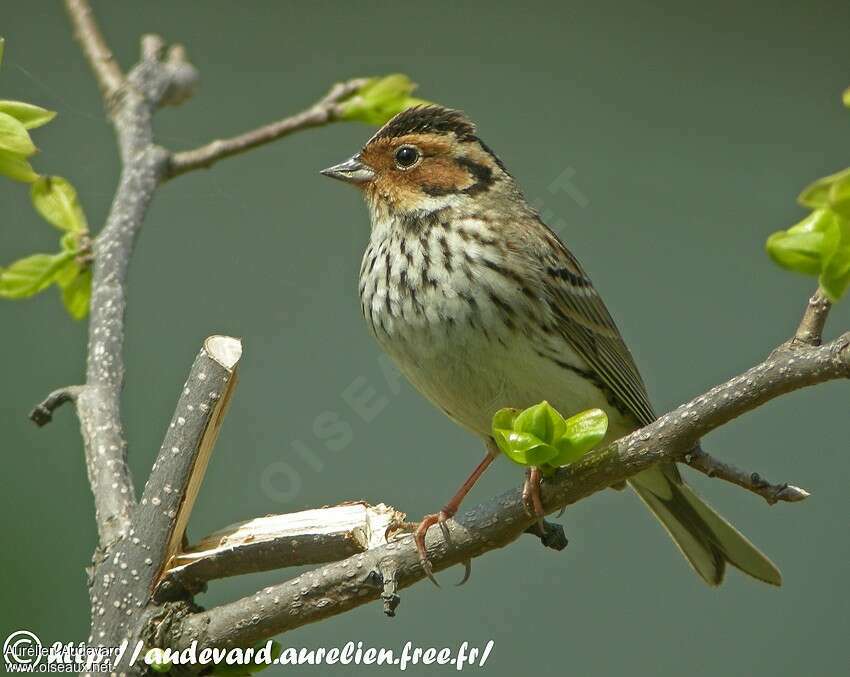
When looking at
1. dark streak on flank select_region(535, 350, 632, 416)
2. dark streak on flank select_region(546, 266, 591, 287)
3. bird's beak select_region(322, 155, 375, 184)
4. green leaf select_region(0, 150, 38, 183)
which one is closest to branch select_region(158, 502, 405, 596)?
green leaf select_region(0, 150, 38, 183)

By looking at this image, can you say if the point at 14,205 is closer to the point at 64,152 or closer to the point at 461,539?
the point at 64,152

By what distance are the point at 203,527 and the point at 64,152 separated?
1.42m

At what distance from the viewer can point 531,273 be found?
8.50 ft

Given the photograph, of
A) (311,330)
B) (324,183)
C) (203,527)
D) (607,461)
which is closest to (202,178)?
(324,183)

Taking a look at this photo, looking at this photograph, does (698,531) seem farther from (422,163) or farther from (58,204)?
(58,204)

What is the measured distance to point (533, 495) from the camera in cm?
169

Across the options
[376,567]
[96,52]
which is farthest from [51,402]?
[96,52]

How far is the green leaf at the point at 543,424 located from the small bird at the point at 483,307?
1.95 ft

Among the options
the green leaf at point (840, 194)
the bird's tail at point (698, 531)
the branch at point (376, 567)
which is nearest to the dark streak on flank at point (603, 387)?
the bird's tail at point (698, 531)

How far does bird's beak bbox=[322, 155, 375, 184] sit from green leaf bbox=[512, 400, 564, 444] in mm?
→ 1312

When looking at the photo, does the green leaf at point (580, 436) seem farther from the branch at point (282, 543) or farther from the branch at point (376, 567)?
the branch at point (282, 543)

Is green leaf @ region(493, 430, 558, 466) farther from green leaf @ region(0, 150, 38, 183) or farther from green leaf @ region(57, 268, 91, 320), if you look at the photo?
green leaf @ region(57, 268, 91, 320)

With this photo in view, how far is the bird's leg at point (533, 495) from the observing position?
1690 millimetres

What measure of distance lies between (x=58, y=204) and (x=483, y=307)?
0.85 meters
